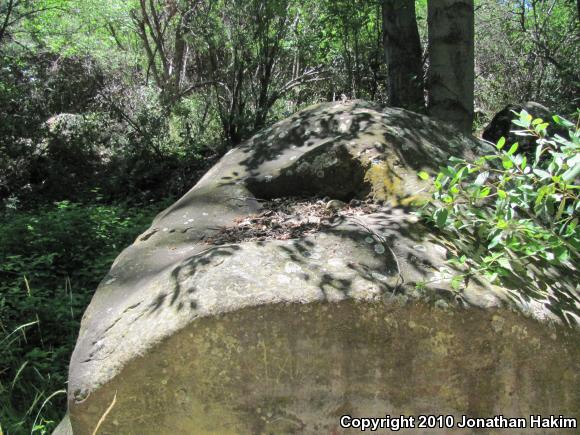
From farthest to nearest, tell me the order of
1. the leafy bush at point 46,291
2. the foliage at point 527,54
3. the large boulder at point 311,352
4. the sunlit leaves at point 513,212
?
the foliage at point 527,54 → the leafy bush at point 46,291 → the sunlit leaves at point 513,212 → the large boulder at point 311,352

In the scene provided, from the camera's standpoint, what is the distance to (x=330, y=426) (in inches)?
86.8

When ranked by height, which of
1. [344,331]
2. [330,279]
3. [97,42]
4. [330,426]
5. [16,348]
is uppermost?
[97,42]

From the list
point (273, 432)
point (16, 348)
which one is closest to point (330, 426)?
point (273, 432)

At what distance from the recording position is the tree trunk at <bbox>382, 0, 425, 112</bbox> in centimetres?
623

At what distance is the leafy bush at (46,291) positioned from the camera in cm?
333

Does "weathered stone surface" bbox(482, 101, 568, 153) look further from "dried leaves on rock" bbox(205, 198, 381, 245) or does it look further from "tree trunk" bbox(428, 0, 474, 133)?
"dried leaves on rock" bbox(205, 198, 381, 245)

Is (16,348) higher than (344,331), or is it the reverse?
(344,331)

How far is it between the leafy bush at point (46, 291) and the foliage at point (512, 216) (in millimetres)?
2027

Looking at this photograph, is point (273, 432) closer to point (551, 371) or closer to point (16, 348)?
point (551, 371)

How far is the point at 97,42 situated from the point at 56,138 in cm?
591

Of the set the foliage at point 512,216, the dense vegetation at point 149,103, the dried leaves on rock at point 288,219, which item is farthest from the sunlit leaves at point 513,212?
the dense vegetation at point 149,103

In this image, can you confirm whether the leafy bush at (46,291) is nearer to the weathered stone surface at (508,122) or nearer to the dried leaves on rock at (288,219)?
the dried leaves on rock at (288,219)

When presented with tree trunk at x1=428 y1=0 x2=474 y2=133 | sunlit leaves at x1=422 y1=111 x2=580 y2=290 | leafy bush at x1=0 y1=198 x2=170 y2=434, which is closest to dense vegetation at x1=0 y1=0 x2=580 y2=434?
leafy bush at x1=0 y1=198 x2=170 y2=434

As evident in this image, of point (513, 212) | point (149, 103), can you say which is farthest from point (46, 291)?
point (149, 103)
